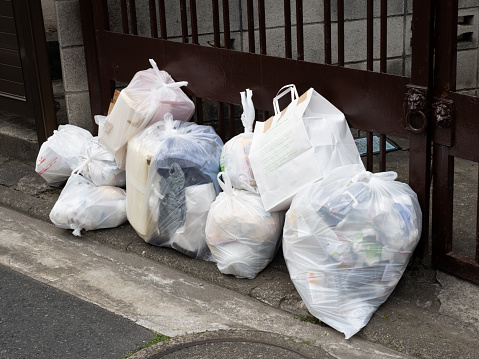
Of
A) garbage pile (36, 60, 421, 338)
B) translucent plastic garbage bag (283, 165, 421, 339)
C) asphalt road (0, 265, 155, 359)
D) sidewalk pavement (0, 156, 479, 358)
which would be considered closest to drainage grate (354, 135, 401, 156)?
garbage pile (36, 60, 421, 338)

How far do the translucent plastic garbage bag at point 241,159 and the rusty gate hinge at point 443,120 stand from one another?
3.36 ft

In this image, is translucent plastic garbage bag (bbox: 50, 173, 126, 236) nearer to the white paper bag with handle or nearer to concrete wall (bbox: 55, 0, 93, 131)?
concrete wall (bbox: 55, 0, 93, 131)

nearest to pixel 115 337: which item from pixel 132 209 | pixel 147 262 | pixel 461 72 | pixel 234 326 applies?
pixel 234 326

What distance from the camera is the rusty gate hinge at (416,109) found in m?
3.35

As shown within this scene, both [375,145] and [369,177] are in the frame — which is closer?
[369,177]

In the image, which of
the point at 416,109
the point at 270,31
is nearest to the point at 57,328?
the point at 416,109

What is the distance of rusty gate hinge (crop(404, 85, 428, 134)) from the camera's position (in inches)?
132

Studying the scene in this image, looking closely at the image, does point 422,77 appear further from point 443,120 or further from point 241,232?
point 241,232

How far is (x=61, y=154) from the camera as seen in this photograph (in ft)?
16.0

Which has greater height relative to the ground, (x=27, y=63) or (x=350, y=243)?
(x=27, y=63)

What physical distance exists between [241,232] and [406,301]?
0.93m

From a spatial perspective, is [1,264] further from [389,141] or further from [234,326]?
[389,141]

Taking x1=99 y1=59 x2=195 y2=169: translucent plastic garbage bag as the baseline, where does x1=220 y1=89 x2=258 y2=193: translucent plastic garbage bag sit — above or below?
below

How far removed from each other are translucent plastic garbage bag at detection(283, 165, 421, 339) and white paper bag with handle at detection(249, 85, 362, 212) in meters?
0.14
